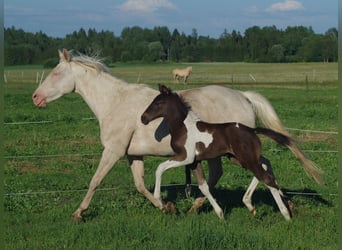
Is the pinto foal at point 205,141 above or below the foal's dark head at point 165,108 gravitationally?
below

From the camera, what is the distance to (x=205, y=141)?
6.92m

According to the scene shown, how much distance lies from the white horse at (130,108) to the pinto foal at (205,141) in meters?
0.42

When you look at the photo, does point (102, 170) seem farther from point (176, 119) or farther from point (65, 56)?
point (65, 56)

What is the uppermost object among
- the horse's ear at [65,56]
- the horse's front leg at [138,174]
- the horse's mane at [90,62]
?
the horse's ear at [65,56]

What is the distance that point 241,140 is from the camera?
22.3 feet

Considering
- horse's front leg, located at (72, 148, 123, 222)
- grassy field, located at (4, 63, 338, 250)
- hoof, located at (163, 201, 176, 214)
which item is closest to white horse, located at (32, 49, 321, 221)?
horse's front leg, located at (72, 148, 123, 222)

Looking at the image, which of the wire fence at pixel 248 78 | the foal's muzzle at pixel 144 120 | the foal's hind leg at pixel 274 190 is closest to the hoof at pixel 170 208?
the foal's muzzle at pixel 144 120

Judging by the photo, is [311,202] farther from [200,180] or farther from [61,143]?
[61,143]

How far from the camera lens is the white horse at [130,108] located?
7.47 m

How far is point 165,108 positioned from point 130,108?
2.12 ft

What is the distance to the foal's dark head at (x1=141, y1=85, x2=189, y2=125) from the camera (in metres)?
7.04

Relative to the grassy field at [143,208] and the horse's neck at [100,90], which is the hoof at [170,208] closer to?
the grassy field at [143,208]

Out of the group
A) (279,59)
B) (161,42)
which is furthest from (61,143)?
(161,42)

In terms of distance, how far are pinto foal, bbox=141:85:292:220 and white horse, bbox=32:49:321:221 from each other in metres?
0.42
